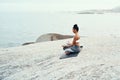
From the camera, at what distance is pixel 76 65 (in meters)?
11.4

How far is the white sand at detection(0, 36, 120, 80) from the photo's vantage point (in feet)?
34.3

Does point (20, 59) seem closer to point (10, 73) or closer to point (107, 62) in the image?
point (10, 73)

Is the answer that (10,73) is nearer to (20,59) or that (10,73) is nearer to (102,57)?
(20,59)

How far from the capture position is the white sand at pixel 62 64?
10454 millimetres

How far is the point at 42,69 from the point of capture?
461 inches

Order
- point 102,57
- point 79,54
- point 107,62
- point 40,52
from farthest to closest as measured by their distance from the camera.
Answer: point 40,52
point 79,54
point 102,57
point 107,62

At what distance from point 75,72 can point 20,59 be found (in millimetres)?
3416

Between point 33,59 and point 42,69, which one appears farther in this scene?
point 33,59

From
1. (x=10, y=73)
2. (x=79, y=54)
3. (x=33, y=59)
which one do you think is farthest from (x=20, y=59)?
(x=79, y=54)

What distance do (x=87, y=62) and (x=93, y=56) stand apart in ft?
2.63

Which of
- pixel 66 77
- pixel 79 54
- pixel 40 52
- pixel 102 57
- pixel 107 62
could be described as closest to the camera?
pixel 66 77

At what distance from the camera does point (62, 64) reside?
38.6 ft

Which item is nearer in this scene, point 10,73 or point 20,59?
point 10,73

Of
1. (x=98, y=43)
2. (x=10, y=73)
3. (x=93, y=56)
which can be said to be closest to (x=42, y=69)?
(x=10, y=73)
